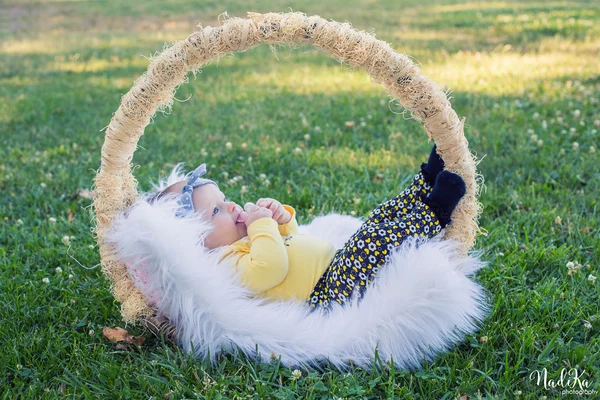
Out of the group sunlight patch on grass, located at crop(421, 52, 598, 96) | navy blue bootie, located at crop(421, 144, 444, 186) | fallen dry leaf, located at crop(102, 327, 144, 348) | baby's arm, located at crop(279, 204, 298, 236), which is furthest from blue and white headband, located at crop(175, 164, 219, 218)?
sunlight patch on grass, located at crop(421, 52, 598, 96)

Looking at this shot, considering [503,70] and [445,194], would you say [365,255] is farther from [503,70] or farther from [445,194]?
[503,70]

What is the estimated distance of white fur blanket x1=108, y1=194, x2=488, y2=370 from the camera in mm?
2299

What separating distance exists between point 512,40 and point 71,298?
744 cm

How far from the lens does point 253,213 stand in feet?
8.70

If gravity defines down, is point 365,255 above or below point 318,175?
above

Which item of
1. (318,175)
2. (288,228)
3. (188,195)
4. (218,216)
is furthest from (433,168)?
(318,175)

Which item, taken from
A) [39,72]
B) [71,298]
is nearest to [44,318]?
[71,298]

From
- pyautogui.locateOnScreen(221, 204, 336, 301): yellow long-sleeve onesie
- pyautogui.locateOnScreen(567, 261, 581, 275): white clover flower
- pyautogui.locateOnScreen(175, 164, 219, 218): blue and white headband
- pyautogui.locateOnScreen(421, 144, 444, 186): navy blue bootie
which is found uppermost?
pyautogui.locateOnScreen(421, 144, 444, 186): navy blue bootie

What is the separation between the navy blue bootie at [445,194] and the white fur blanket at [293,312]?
229 mm

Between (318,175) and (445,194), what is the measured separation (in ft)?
5.60

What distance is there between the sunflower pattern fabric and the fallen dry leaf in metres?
0.74

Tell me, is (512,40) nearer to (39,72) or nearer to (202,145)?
(202,145)

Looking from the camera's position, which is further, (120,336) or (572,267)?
(572,267)

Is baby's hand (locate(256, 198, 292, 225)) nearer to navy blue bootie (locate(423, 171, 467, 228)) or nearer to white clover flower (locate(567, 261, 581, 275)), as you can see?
navy blue bootie (locate(423, 171, 467, 228))
